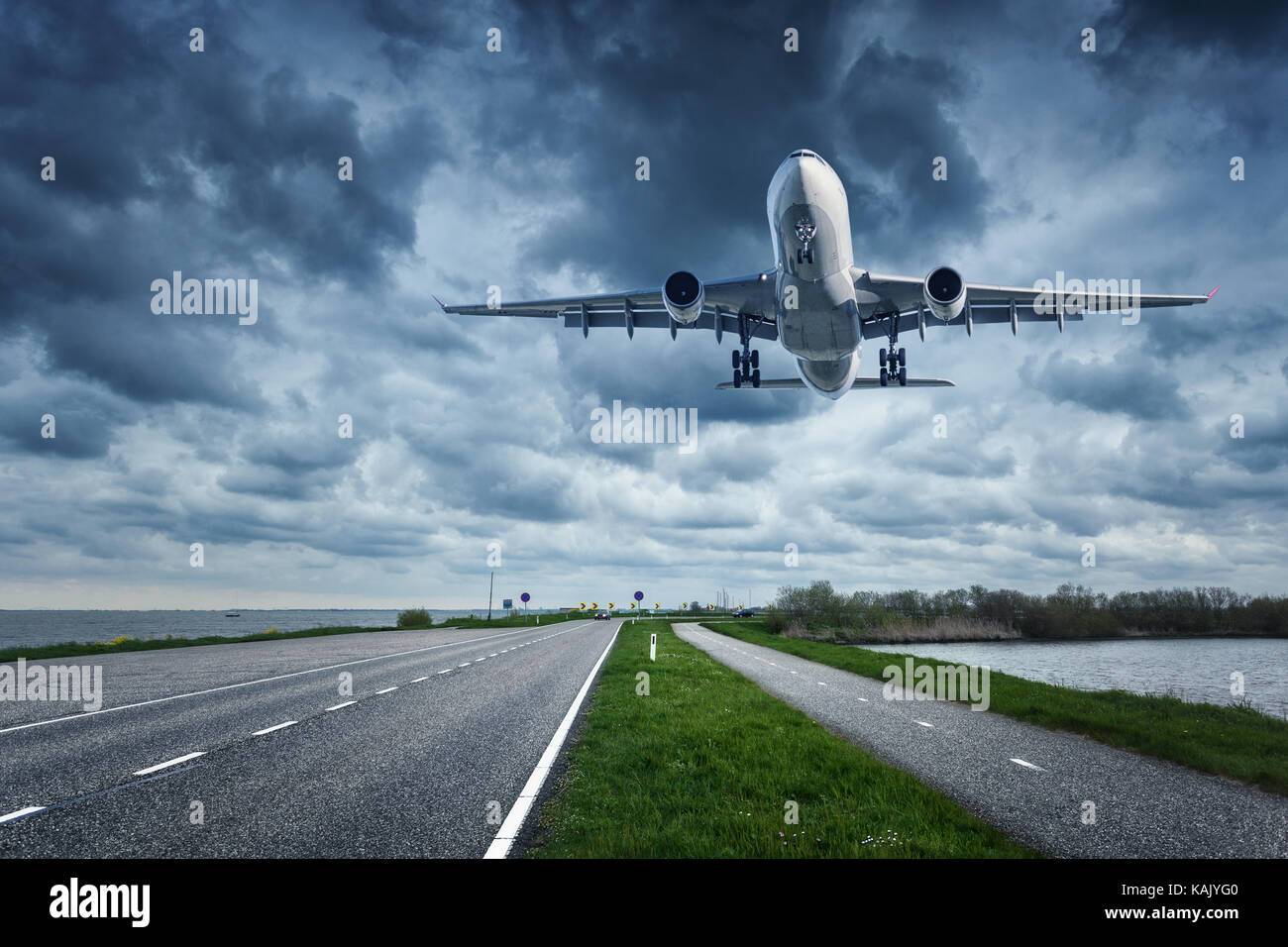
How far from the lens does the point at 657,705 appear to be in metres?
10.3

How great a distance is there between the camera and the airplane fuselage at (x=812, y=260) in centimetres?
1340

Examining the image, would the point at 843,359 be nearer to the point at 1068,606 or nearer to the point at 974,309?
the point at 974,309

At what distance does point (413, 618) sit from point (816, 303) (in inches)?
1742

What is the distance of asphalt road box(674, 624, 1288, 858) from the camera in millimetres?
4500

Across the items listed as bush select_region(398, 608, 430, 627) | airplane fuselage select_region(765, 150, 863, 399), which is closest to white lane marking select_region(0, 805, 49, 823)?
airplane fuselage select_region(765, 150, 863, 399)

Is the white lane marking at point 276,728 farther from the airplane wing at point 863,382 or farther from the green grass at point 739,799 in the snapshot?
the airplane wing at point 863,382

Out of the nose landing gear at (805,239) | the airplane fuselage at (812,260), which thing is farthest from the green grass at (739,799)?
the airplane fuselage at (812,260)

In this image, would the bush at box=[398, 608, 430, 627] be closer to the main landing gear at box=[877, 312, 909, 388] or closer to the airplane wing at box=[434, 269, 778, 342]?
the airplane wing at box=[434, 269, 778, 342]


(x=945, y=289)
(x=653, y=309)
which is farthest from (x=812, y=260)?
(x=653, y=309)
